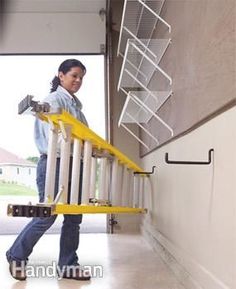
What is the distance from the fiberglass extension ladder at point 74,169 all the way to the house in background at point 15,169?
190 cm

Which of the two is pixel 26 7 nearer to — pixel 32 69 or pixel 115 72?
pixel 32 69

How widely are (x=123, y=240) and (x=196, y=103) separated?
204 cm

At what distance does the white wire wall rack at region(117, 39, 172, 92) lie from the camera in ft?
7.91

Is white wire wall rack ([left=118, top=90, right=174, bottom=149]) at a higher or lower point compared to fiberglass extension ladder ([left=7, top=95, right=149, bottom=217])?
higher

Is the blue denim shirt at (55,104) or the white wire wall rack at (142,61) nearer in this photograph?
the blue denim shirt at (55,104)

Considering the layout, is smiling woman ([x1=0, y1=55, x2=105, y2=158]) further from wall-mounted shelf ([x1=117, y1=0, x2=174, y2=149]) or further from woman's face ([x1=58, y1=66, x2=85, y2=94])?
woman's face ([x1=58, y1=66, x2=85, y2=94])

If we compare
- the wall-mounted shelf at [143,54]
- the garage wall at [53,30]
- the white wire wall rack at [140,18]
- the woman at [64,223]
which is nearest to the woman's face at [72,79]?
the woman at [64,223]

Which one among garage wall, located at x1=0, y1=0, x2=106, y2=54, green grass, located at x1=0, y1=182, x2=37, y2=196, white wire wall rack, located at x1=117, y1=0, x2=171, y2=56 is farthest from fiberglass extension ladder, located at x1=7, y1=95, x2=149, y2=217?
garage wall, located at x1=0, y1=0, x2=106, y2=54

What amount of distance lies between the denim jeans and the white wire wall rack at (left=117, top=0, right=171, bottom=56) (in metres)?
1.12

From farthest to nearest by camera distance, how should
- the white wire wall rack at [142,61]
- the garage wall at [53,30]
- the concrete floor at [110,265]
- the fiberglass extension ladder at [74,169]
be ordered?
the garage wall at [53,30]
the white wire wall rack at [142,61]
the concrete floor at [110,265]
the fiberglass extension ladder at [74,169]

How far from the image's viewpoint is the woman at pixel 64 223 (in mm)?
1972

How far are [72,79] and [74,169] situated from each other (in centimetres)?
65

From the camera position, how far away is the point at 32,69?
419cm

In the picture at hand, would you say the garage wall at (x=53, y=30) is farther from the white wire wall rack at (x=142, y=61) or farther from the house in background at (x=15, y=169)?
the house in background at (x=15, y=169)
